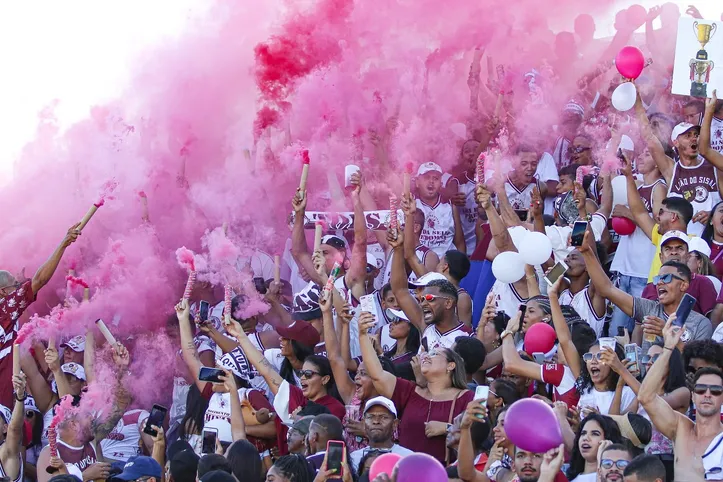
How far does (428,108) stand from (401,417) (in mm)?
4158

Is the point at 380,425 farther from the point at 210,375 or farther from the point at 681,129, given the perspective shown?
the point at 681,129

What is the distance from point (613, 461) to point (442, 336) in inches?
89.7

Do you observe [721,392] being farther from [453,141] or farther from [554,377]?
[453,141]

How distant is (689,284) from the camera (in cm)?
662

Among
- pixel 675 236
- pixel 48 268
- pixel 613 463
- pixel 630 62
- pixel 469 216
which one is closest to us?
pixel 613 463

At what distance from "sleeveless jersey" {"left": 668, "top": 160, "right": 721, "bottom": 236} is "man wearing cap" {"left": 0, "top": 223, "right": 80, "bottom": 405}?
13.9ft

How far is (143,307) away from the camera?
922 centimetres

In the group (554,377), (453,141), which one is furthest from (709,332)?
(453,141)

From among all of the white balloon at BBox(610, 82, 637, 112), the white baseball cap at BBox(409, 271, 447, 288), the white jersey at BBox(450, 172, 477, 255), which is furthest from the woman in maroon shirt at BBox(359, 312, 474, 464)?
the white jersey at BBox(450, 172, 477, 255)

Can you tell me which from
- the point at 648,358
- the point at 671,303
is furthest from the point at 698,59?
the point at 648,358

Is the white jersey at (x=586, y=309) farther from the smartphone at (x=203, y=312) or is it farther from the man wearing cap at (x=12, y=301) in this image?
the man wearing cap at (x=12, y=301)

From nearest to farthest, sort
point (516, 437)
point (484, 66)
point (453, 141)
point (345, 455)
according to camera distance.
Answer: point (516, 437) → point (345, 455) → point (453, 141) → point (484, 66)

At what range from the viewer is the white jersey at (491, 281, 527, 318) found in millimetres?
7992

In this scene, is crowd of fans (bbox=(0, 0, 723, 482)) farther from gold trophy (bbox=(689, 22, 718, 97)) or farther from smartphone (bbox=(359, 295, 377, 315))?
gold trophy (bbox=(689, 22, 718, 97))
